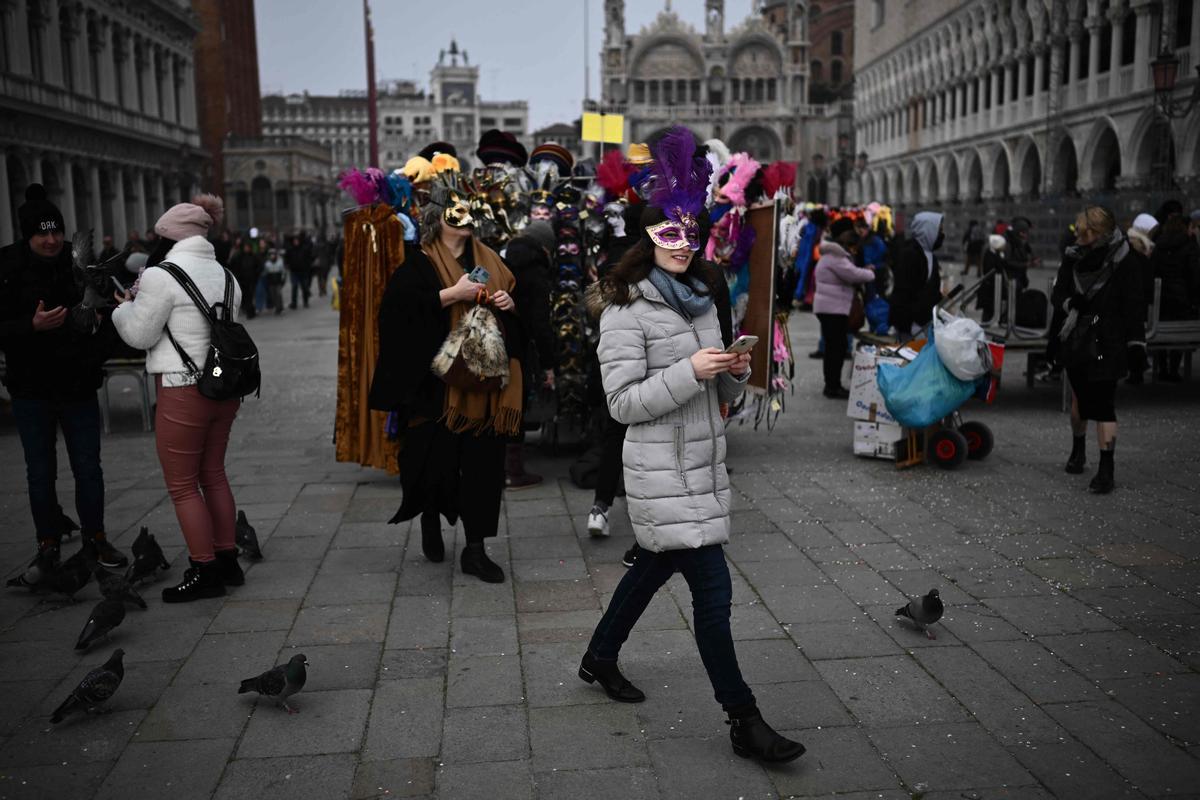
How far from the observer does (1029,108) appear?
128ft

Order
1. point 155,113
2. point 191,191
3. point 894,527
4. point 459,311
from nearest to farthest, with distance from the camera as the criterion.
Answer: point 459,311 < point 894,527 < point 155,113 < point 191,191

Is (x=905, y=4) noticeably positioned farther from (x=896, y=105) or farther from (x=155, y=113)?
(x=155, y=113)

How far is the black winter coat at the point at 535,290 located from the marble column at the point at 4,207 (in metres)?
27.7

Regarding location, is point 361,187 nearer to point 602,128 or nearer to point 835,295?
point 602,128

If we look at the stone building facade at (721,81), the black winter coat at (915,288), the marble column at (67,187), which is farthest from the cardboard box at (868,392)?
the stone building facade at (721,81)

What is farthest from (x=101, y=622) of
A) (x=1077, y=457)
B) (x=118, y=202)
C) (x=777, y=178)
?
(x=118, y=202)

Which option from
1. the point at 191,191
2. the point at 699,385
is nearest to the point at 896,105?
the point at 191,191

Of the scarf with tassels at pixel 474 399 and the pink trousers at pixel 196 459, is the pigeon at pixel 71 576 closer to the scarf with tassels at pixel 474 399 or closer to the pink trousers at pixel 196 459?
the pink trousers at pixel 196 459

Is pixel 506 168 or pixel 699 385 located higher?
pixel 506 168

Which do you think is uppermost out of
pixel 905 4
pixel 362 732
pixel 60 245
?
pixel 905 4

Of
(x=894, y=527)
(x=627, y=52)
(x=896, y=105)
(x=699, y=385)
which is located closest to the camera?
(x=699, y=385)

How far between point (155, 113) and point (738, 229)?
1833 inches

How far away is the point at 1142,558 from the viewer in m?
5.85

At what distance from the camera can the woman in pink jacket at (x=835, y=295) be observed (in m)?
11.2
